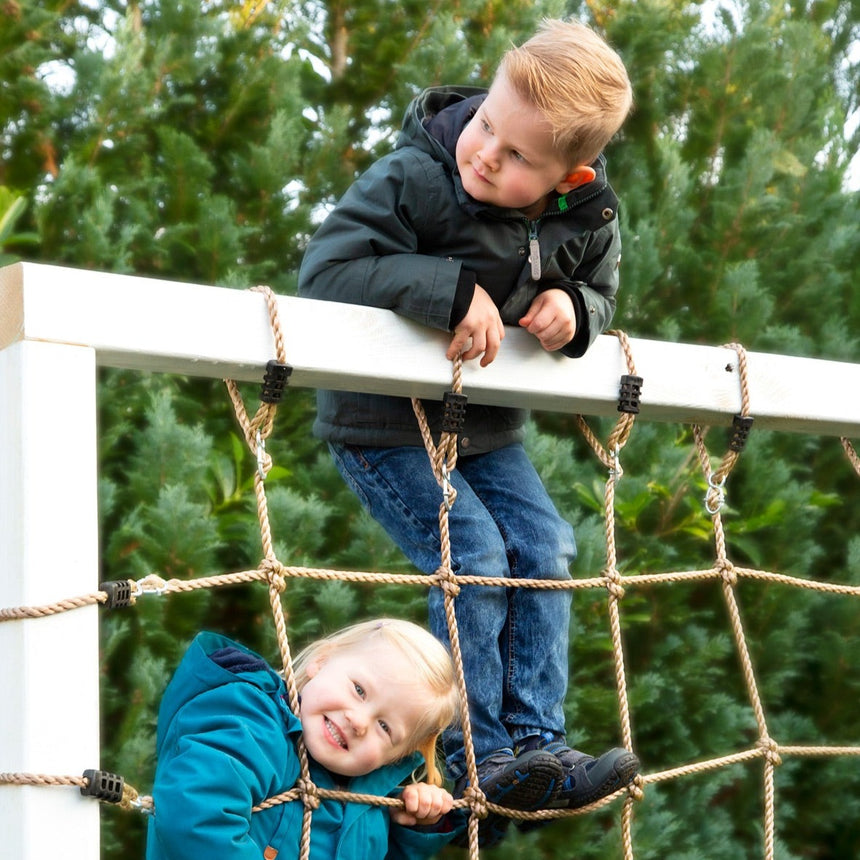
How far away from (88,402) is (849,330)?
263 centimetres

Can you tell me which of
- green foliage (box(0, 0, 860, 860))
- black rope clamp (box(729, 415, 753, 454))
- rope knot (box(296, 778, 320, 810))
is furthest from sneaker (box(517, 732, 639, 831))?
green foliage (box(0, 0, 860, 860))

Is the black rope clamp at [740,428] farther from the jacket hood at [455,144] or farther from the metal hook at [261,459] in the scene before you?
the metal hook at [261,459]

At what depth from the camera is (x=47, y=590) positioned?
1437mm

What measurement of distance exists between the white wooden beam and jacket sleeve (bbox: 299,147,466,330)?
1.8 inches

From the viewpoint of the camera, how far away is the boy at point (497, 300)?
1.74 metres

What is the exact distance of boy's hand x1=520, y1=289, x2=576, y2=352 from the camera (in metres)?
1.84

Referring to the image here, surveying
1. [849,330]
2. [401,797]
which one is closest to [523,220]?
[401,797]

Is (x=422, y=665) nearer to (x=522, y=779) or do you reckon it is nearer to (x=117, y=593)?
(x=522, y=779)

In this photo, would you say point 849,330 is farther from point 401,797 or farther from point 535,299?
point 401,797

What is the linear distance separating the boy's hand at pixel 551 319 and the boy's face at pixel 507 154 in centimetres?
14

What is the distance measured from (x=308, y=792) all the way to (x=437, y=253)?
752 mm

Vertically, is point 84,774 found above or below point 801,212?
below

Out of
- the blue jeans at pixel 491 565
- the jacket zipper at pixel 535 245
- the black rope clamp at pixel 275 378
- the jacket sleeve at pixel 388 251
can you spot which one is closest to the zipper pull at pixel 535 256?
the jacket zipper at pixel 535 245

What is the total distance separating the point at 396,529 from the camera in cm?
197
